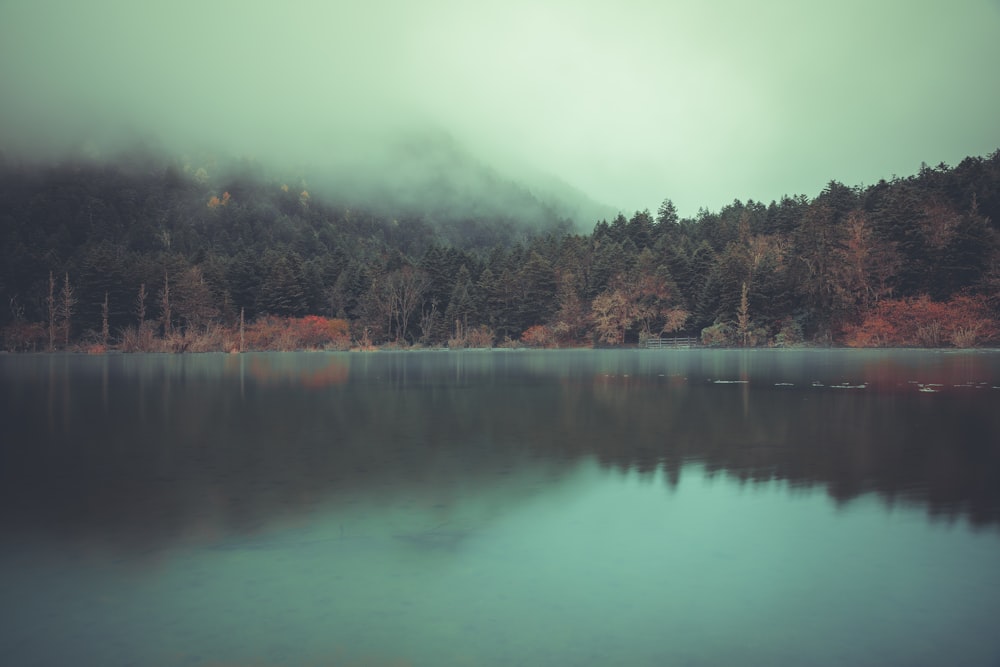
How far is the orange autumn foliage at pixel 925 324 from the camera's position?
57.5 metres

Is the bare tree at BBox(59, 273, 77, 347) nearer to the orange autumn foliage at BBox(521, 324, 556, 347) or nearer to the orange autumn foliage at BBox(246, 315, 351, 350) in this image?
the orange autumn foliage at BBox(246, 315, 351, 350)

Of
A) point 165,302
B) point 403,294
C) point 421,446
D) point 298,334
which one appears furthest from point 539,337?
point 421,446

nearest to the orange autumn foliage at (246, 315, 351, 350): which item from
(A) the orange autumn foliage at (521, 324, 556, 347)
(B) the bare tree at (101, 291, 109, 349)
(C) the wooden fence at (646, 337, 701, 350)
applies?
(B) the bare tree at (101, 291, 109, 349)

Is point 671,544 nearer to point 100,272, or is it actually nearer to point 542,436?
point 542,436

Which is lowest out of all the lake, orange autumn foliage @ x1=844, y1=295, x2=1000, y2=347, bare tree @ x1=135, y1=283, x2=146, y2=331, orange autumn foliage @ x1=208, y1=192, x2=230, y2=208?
the lake

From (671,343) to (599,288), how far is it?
12003 millimetres

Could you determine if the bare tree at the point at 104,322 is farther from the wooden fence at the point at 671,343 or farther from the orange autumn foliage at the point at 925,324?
the orange autumn foliage at the point at 925,324

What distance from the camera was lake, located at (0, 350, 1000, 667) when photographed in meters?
3.53

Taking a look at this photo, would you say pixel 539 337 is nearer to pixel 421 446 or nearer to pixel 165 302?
pixel 165 302

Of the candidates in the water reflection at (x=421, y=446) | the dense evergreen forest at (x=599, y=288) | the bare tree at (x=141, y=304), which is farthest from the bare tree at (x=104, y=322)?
the water reflection at (x=421, y=446)

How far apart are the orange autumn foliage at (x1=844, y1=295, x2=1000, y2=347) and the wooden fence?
15.4m

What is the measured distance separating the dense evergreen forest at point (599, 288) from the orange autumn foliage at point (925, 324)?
132 millimetres

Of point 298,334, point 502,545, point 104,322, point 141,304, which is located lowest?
point 502,545

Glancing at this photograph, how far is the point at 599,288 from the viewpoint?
82.2 metres
